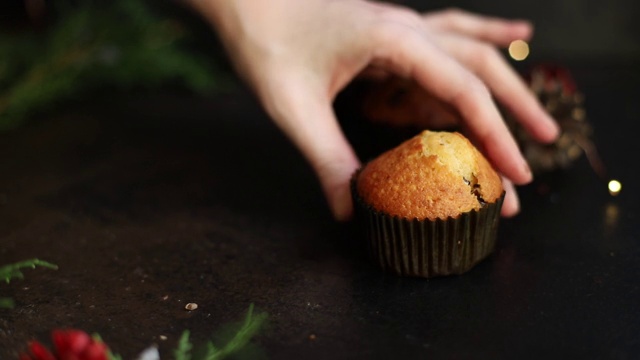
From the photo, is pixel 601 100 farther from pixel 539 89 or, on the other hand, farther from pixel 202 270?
pixel 202 270

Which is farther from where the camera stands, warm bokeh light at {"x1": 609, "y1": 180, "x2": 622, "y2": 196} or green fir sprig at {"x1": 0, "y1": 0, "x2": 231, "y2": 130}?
green fir sprig at {"x1": 0, "y1": 0, "x2": 231, "y2": 130}

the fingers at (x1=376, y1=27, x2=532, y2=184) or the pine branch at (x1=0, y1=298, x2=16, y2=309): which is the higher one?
the fingers at (x1=376, y1=27, x2=532, y2=184)

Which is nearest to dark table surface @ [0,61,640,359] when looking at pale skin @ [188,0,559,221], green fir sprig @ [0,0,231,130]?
pale skin @ [188,0,559,221]

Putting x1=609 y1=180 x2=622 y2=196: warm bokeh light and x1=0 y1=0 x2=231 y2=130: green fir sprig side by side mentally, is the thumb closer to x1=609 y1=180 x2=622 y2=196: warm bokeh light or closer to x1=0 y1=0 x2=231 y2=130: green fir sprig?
x1=609 y1=180 x2=622 y2=196: warm bokeh light

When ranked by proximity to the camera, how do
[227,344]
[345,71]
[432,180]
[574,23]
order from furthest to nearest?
[574,23] → [345,71] → [432,180] → [227,344]

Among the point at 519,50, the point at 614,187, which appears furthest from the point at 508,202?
the point at 519,50

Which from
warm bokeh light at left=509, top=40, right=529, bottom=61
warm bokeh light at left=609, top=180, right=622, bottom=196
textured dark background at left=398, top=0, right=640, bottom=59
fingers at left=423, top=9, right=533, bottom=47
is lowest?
warm bokeh light at left=609, top=180, right=622, bottom=196

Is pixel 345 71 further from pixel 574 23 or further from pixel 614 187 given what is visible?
pixel 574 23

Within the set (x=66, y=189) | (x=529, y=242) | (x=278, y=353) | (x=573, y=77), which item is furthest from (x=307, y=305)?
(x=573, y=77)
